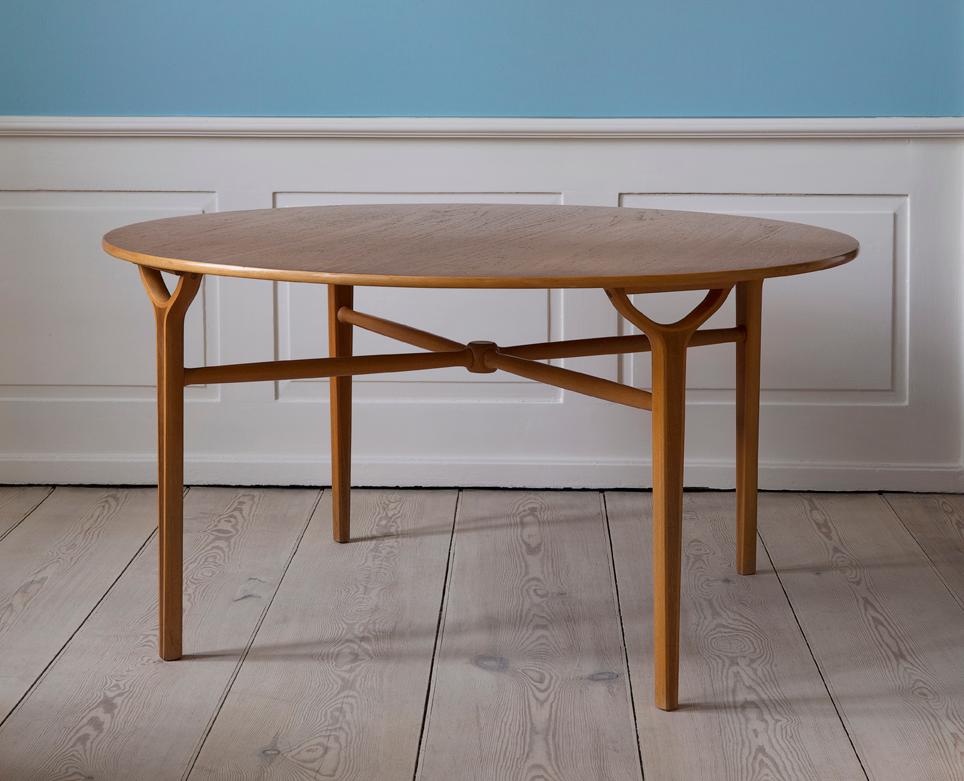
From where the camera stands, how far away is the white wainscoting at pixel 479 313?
2.44 m

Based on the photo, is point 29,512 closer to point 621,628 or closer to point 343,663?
point 343,663

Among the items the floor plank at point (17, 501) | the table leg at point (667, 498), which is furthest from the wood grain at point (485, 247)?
the floor plank at point (17, 501)

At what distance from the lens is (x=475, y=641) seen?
70.7 inches

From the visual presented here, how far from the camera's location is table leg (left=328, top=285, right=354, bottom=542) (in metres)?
2.11

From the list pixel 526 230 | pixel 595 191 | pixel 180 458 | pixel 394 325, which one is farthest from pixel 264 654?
pixel 595 191

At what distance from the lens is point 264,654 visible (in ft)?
5.72

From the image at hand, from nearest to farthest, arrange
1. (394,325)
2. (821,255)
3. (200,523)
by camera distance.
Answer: (821,255) → (394,325) → (200,523)

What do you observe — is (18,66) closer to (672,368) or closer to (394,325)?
(394,325)

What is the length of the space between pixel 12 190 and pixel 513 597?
1.43 m

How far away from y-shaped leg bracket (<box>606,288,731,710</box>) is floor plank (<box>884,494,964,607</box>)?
667 millimetres

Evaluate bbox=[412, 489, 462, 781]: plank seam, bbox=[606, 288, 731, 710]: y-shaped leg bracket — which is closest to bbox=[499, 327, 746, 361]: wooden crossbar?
bbox=[606, 288, 731, 710]: y-shaped leg bracket

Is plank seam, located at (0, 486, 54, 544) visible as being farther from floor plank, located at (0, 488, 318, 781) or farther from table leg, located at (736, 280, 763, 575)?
table leg, located at (736, 280, 763, 575)

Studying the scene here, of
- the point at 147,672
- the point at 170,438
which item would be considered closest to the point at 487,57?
the point at 170,438

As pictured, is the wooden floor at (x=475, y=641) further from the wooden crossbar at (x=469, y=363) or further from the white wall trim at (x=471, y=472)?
the wooden crossbar at (x=469, y=363)
